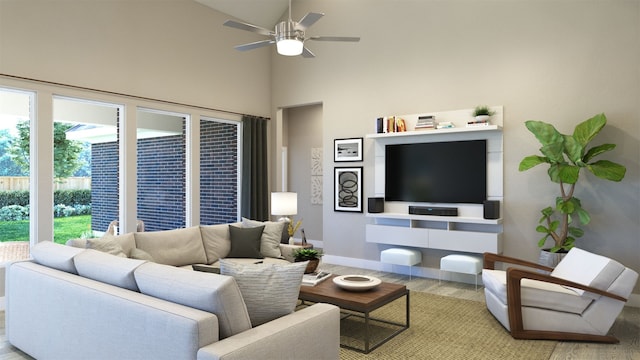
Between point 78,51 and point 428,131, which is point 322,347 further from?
→ point 78,51

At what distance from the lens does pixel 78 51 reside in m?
5.05

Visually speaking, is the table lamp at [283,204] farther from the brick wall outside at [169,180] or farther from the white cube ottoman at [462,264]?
the white cube ottoman at [462,264]

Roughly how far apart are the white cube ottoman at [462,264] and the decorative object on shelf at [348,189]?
65.9 inches

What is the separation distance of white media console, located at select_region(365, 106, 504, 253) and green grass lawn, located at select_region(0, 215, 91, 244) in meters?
3.71

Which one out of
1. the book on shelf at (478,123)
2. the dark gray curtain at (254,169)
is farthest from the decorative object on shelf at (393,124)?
the dark gray curtain at (254,169)

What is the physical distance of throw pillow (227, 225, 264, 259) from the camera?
193 inches

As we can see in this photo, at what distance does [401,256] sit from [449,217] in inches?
31.8

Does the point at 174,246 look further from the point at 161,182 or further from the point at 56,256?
the point at 161,182

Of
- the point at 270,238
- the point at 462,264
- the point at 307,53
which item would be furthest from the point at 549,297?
the point at 307,53

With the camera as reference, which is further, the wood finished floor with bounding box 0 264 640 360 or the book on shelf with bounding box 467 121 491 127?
the book on shelf with bounding box 467 121 491 127

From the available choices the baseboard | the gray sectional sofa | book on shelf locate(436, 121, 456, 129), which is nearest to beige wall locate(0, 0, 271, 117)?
the gray sectional sofa

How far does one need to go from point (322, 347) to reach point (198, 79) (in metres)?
5.06

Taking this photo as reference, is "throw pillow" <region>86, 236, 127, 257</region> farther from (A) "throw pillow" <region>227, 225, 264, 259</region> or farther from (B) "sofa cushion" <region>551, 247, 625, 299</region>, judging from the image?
(B) "sofa cushion" <region>551, 247, 625, 299</region>

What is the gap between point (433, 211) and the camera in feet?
18.6
